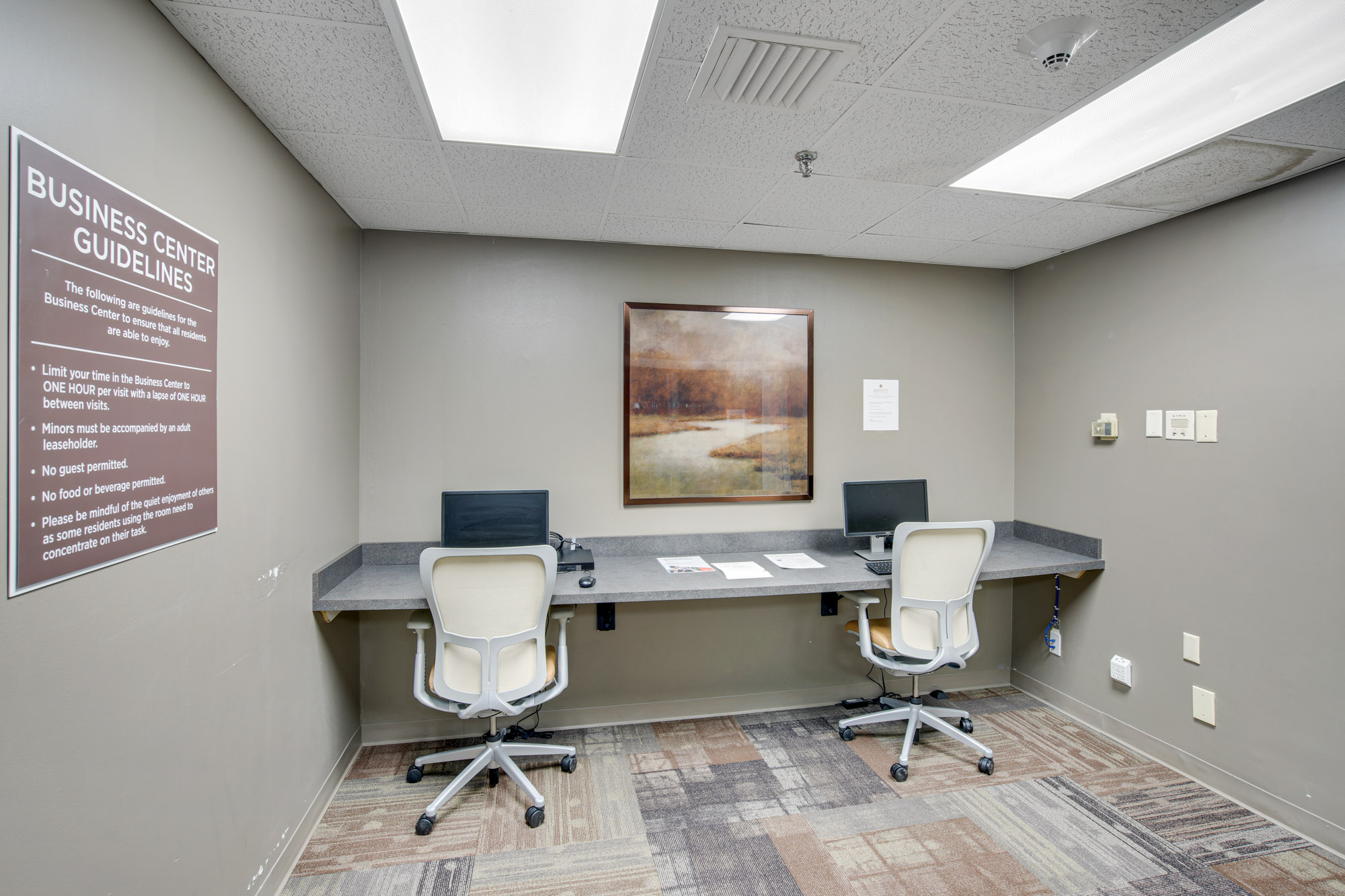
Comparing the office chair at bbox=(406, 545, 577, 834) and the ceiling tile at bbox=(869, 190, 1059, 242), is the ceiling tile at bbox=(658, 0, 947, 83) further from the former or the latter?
the office chair at bbox=(406, 545, 577, 834)

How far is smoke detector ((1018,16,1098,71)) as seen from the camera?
1303mm

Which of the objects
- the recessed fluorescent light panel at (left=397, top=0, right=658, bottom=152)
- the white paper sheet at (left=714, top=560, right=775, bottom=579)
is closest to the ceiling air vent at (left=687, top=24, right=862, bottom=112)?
the recessed fluorescent light panel at (left=397, top=0, right=658, bottom=152)

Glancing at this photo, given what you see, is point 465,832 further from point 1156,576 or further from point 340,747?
point 1156,576

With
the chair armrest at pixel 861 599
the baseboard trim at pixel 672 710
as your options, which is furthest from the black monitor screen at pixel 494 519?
the chair armrest at pixel 861 599

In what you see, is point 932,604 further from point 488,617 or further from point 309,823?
point 309,823

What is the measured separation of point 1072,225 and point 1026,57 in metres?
1.41

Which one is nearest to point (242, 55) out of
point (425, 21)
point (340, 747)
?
point (425, 21)

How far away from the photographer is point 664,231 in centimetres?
267

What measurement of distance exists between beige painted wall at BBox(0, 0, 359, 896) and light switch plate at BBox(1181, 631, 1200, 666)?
3343 mm

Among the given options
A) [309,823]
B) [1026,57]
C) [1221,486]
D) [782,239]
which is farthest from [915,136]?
[309,823]

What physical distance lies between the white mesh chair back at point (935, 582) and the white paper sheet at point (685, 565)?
80 centimetres

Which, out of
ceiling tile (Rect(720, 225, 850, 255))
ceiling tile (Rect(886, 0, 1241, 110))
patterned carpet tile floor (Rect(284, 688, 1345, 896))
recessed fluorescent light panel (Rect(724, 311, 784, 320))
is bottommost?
patterned carpet tile floor (Rect(284, 688, 1345, 896))

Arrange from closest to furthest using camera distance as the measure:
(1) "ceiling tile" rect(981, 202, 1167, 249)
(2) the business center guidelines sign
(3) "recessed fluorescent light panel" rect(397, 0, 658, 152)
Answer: (2) the business center guidelines sign → (3) "recessed fluorescent light panel" rect(397, 0, 658, 152) → (1) "ceiling tile" rect(981, 202, 1167, 249)

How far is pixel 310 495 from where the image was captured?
2.11m
